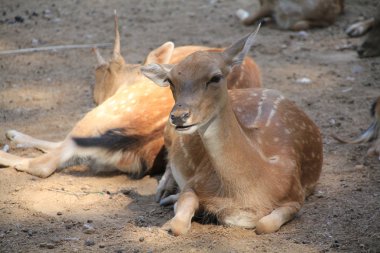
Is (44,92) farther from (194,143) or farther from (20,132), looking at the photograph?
(194,143)

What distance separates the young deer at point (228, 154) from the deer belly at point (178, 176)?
0.02m

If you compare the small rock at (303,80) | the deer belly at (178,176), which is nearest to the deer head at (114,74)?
the deer belly at (178,176)

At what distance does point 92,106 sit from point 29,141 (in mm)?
1150

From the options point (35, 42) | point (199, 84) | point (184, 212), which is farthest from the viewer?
point (35, 42)

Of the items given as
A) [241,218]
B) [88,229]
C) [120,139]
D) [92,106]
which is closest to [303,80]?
[92,106]

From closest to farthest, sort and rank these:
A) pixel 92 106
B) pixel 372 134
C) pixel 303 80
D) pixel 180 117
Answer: pixel 180 117 → pixel 372 134 → pixel 92 106 → pixel 303 80

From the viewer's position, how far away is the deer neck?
4375 millimetres

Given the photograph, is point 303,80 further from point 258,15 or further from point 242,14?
point 242,14

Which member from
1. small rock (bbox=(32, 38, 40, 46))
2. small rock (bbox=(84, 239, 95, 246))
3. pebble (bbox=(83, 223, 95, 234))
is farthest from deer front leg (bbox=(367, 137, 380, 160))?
small rock (bbox=(32, 38, 40, 46))

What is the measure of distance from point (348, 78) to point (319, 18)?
7.08 ft

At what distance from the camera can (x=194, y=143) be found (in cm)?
506

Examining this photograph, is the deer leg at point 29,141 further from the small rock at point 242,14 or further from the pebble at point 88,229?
the small rock at point 242,14

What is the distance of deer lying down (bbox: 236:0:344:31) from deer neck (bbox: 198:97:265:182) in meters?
5.44

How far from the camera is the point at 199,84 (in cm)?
432
